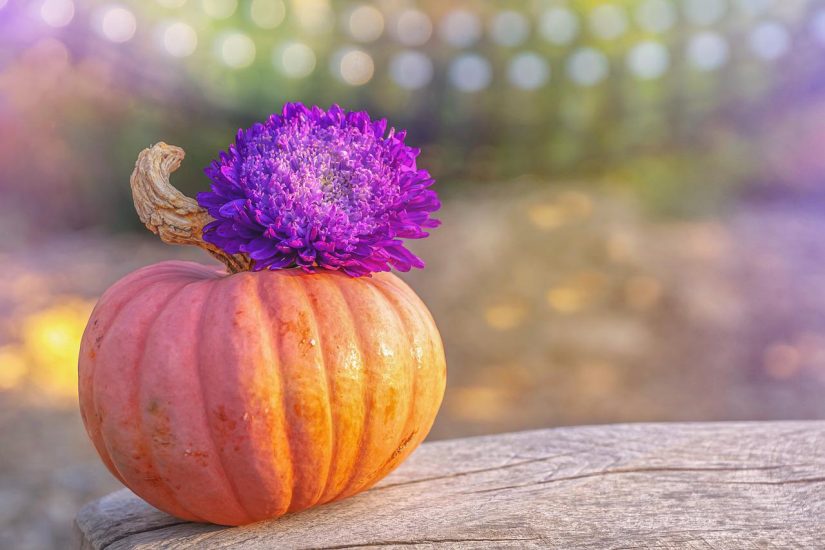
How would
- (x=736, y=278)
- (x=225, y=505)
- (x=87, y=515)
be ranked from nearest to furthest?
1. (x=225, y=505)
2. (x=87, y=515)
3. (x=736, y=278)

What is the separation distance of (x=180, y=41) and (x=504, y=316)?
274 cm

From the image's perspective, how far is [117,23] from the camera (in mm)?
5855

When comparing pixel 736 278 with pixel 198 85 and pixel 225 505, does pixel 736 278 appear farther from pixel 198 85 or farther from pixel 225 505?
pixel 225 505

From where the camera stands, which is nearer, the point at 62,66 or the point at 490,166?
the point at 62,66

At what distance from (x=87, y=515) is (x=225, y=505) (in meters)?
0.36

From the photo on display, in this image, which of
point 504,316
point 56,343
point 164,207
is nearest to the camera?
point 164,207

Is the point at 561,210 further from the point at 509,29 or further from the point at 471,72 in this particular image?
the point at 509,29

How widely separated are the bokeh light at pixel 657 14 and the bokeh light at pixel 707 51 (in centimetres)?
18

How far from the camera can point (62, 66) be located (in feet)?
19.8

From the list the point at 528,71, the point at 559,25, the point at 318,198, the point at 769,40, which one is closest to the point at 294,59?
the point at 528,71

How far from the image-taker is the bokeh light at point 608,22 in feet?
18.8

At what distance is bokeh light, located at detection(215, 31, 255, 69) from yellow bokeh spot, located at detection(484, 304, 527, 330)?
225cm

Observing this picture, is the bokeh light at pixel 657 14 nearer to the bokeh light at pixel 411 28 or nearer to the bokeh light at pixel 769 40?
the bokeh light at pixel 769 40

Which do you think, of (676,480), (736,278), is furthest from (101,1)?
(676,480)
